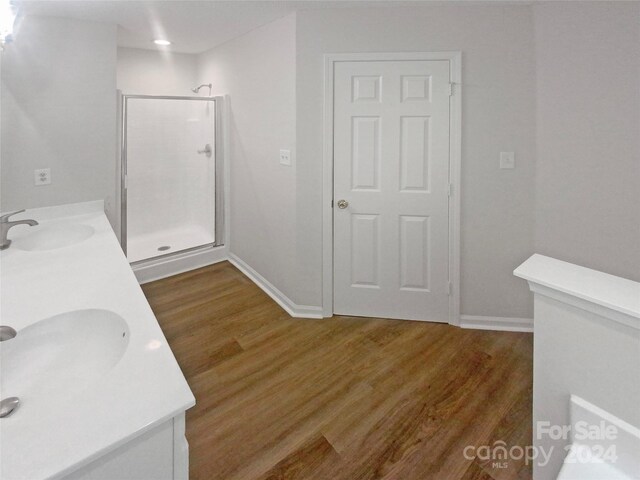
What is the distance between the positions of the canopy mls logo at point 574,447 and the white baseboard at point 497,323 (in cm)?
117

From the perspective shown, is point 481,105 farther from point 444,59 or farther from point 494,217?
point 494,217

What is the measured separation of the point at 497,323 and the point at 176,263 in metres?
3.00

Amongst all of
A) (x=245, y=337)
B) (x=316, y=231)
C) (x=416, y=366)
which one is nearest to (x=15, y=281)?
(x=245, y=337)

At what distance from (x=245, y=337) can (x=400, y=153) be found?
173 cm

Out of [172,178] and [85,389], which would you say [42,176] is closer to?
[172,178]

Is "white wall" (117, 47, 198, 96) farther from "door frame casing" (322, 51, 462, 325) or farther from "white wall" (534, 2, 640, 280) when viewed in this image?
"white wall" (534, 2, 640, 280)

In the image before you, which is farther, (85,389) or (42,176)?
(42,176)

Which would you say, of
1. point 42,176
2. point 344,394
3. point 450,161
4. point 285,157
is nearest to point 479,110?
point 450,161

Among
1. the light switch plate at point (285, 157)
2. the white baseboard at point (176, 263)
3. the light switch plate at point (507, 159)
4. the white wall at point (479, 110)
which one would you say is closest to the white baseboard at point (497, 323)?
the white wall at point (479, 110)

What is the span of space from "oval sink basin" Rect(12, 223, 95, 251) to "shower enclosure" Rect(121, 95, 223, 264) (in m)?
1.33

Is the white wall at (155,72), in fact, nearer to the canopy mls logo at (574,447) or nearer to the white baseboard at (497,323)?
the white baseboard at (497,323)

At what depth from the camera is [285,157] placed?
2865 millimetres

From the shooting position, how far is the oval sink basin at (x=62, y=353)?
3.07 ft

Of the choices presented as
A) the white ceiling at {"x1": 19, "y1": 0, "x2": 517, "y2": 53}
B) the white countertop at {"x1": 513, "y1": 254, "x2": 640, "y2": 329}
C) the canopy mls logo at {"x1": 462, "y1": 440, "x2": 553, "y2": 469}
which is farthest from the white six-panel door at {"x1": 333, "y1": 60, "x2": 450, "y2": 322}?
the white countertop at {"x1": 513, "y1": 254, "x2": 640, "y2": 329}
